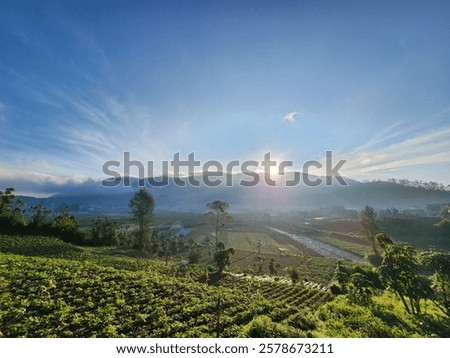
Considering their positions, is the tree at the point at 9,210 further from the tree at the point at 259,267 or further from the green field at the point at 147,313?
the tree at the point at 259,267

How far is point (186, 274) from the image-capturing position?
2845cm

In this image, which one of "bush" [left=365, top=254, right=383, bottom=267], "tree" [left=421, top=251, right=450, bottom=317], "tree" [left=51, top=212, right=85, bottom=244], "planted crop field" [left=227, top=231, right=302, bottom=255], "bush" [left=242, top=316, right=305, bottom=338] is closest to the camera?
"bush" [left=242, top=316, right=305, bottom=338]

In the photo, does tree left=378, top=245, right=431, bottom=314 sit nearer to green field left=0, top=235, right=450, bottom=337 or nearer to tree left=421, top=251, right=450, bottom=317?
tree left=421, top=251, right=450, bottom=317

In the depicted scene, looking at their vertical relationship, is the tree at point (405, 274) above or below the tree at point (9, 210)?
below

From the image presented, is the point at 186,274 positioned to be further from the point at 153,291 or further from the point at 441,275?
the point at 441,275

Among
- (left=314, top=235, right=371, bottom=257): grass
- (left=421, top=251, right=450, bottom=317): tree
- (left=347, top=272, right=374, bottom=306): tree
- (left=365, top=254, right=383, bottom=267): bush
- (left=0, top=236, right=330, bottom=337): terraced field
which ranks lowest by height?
(left=314, top=235, right=371, bottom=257): grass

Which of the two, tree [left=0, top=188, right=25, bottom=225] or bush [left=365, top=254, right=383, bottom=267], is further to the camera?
bush [left=365, top=254, right=383, bottom=267]

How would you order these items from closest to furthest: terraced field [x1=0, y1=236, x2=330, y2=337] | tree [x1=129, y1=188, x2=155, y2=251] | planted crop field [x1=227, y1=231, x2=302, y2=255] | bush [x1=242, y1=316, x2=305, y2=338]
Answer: bush [x1=242, y1=316, x2=305, y2=338]
terraced field [x1=0, y1=236, x2=330, y2=337]
tree [x1=129, y1=188, x2=155, y2=251]
planted crop field [x1=227, y1=231, x2=302, y2=255]

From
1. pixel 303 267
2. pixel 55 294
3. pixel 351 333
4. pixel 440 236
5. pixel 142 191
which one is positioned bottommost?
pixel 303 267

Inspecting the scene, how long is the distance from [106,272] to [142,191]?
86.1 ft

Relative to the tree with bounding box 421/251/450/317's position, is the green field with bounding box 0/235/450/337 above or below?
below

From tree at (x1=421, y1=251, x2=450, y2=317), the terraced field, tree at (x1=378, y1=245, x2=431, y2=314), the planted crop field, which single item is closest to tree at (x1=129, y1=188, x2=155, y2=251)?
the terraced field

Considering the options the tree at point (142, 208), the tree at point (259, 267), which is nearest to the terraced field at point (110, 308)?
the tree at point (142, 208)
